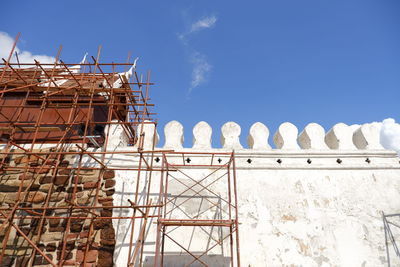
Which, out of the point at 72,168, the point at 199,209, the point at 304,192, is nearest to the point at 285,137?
the point at 304,192

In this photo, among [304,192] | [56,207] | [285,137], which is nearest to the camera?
[56,207]

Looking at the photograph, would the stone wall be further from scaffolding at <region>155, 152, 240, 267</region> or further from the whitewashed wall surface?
scaffolding at <region>155, 152, 240, 267</region>

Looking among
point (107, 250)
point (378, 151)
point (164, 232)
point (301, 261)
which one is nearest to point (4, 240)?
point (107, 250)

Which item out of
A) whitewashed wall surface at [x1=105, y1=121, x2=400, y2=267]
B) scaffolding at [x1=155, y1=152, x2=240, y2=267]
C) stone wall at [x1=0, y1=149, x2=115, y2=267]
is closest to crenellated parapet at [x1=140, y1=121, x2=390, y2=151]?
whitewashed wall surface at [x1=105, y1=121, x2=400, y2=267]

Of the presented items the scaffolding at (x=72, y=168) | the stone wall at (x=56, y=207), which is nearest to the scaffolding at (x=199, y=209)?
the scaffolding at (x=72, y=168)

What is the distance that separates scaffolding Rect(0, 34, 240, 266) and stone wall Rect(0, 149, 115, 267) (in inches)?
0.6

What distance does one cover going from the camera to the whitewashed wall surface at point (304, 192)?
156 inches

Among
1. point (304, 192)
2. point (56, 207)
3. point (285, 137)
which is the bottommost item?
point (56, 207)

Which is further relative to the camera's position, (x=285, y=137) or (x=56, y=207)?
(x=285, y=137)

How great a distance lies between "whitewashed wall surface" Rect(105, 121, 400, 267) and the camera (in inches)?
156

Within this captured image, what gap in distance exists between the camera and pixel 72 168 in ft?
14.3

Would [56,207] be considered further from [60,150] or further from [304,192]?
[304,192]

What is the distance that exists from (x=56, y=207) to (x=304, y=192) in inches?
153

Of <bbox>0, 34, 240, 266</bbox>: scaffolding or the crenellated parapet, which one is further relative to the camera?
the crenellated parapet
